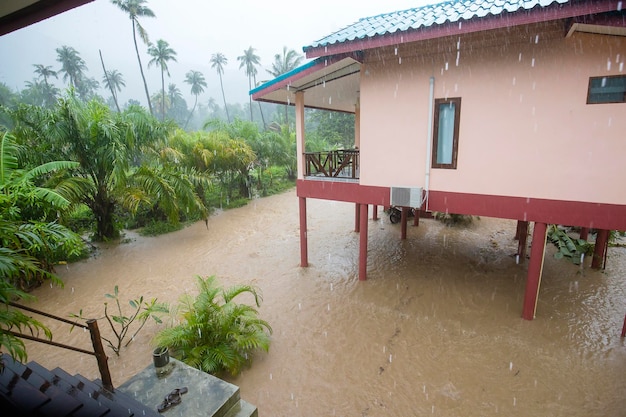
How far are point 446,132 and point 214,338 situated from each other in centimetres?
568

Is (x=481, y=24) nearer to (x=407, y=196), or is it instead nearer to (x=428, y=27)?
(x=428, y=27)

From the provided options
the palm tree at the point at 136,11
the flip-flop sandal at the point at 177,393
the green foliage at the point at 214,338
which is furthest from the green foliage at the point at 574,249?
the palm tree at the point at 136,11

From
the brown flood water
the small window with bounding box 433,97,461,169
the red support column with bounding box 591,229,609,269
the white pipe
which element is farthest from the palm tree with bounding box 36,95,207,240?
the red support column with bounding box 591,229,609,269

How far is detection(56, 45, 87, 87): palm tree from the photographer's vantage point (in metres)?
44.2

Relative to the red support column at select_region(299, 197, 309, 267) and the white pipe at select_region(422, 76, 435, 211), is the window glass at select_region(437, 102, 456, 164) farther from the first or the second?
the red support column at select_region(299, 197, 309, 267)

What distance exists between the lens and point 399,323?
6133mm

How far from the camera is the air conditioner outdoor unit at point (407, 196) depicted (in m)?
6.18

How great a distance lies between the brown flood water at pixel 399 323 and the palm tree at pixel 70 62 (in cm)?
5033

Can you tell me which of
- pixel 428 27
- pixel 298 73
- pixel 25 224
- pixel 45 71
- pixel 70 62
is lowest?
A: pixel 25 224

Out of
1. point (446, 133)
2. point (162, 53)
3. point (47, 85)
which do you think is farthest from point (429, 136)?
point (47, 85)

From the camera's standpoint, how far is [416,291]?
23.9ft

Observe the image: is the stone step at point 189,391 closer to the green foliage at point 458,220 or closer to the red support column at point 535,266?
the red support column at point 535,266

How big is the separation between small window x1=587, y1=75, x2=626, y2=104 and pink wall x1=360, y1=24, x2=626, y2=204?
8 centimetres

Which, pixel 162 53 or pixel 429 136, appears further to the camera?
pixel 162 53
